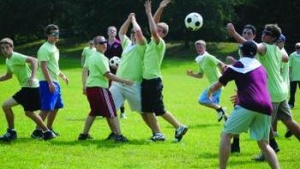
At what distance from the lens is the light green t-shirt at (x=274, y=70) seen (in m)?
9.30

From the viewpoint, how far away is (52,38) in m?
11.7

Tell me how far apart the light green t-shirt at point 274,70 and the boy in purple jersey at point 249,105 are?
1.19 meters

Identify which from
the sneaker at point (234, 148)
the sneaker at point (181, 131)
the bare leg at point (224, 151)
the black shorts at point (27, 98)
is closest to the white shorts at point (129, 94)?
the sneaker at point (181, 131)

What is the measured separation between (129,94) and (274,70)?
343cm

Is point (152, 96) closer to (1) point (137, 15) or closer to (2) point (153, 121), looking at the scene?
(2) point (153, 121)

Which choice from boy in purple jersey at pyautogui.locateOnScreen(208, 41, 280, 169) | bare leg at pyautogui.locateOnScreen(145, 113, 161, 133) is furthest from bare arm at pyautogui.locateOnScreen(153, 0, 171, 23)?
boy in purple jersey at pyautogui.locateOnScreen(208, 41, 280, 169)

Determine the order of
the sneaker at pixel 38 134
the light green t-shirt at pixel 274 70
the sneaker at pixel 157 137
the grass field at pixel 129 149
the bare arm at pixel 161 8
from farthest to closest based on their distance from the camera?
the sneaker at pixel 38 134
the sneaker at pixel 157 137
the bare arm at pixel 161 8
the light green t-shirt at pixel 274 70
the grass field at pixel 129 149

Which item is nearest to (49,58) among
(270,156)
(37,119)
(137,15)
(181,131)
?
(37,119)

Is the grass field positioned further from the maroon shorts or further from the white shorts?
the white shorts

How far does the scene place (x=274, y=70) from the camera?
9422 millimetres

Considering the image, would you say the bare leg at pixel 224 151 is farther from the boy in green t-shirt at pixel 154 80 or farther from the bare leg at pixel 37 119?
the bare leg at pixel 37 119

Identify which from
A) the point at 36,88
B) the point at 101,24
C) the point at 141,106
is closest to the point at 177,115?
the point at 141,106

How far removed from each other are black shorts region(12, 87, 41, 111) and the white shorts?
68.1 inches

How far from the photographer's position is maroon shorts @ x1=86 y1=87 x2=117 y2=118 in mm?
11016
